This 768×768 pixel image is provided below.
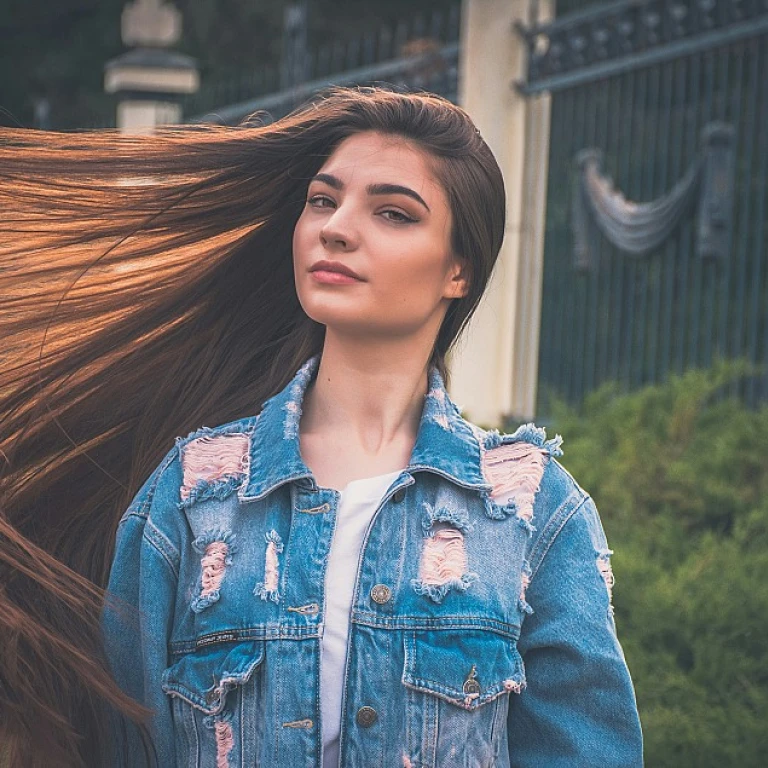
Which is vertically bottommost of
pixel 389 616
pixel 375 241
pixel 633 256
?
pixel 389 616

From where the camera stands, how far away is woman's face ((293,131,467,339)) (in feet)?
8.04

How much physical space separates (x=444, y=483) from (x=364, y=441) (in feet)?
0.56

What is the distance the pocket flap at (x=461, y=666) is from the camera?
7.64ft

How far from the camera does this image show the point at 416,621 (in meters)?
2.36

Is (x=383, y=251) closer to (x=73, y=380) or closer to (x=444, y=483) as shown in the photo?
(x=444, y=483)

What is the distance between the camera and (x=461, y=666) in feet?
7.67

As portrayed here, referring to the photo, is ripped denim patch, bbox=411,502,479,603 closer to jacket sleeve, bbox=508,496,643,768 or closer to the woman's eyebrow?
jacket sleeve, bbox=508,496,643,768

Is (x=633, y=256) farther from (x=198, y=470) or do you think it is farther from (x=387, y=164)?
(x=198, y=470)

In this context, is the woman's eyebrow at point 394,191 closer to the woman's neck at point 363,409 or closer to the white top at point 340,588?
the woman's neck at point 363,409

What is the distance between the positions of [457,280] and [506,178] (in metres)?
4.60

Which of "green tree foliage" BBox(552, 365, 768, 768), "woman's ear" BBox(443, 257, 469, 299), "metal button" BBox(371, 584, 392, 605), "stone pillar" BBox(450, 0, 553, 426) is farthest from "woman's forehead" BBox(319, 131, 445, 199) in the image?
"stone pillar" BBox(450, 0, 553, 426)

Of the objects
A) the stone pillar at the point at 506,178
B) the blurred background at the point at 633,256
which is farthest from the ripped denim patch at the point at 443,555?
the stone pillar at the point at 506,178

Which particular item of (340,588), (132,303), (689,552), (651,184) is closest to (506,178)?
(651,184)

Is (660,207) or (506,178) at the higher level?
A: (506,178)
